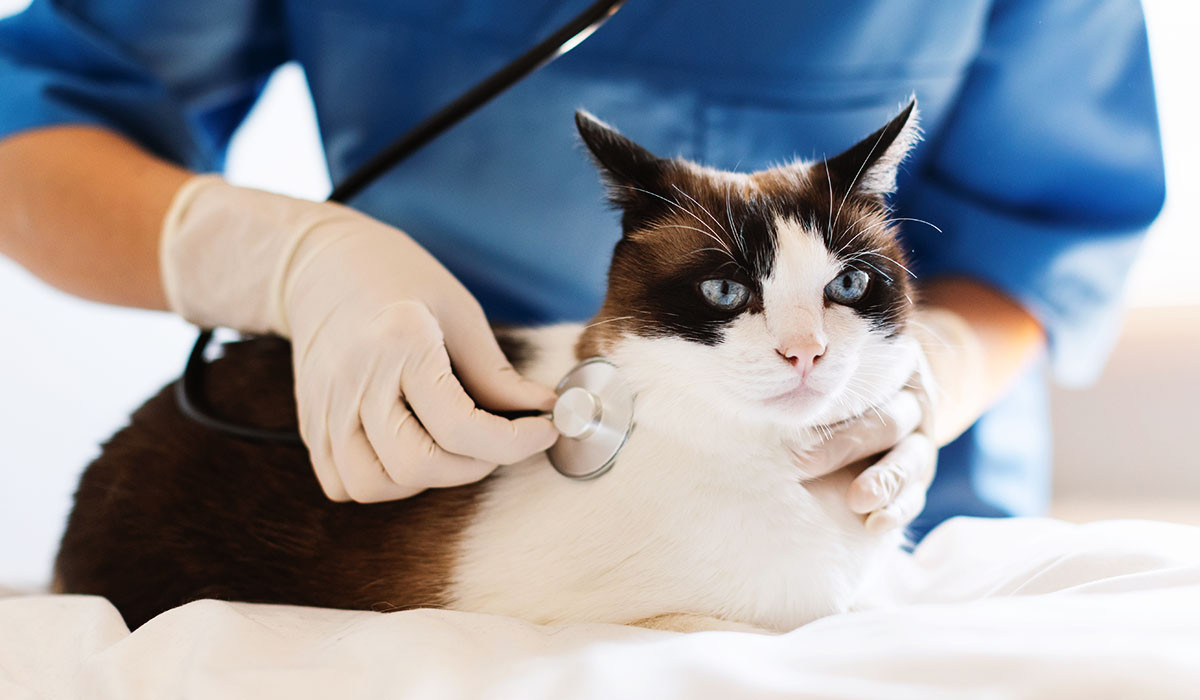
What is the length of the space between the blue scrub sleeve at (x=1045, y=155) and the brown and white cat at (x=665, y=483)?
0.14 meters

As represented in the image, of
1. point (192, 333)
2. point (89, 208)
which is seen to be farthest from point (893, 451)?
point (192, 333)

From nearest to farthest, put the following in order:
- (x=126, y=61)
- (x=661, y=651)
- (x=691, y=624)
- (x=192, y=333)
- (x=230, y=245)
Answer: (x=661, y=651) → (x=691, y=624) → (x=230, y=245) → (x=126, y=61) → (x=192, y=333)

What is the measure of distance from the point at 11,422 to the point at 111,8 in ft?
2.30

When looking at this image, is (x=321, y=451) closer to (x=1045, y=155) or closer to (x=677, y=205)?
(x=677, y=205)

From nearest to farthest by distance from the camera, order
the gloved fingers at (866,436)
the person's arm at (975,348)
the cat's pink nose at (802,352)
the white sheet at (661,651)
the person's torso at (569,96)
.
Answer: the white sheet at (661,651)
the cat's pink nose at (802,352)
the gloved fingers at (866,436)
the person's torso at (569,96)
the person's arm at (975,348)

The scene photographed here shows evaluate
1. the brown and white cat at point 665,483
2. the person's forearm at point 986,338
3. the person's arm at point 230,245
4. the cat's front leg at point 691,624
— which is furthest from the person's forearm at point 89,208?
the person's forearm at point 986,338

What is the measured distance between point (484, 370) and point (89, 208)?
1.75ft

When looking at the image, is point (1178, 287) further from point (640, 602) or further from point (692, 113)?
point (640, 602)

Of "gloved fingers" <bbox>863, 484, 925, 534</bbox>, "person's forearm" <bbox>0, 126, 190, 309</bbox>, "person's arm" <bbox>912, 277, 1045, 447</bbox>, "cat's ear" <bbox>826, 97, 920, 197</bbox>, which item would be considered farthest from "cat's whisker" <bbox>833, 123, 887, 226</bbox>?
"person's forearm" <bbox>0, 126, 190, 309</bbox>

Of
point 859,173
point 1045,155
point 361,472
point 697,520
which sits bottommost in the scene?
point 361,472

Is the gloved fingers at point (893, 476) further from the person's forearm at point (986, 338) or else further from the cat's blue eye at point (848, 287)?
the person's forearm at point (986, 338)

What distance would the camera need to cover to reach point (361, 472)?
0.64m

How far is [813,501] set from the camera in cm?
62

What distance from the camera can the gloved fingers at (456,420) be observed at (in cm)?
60
